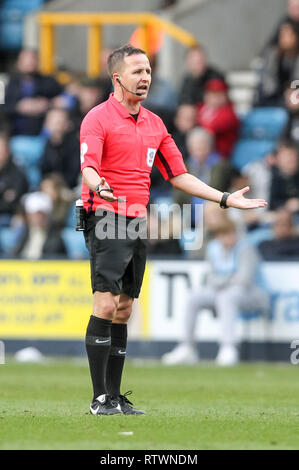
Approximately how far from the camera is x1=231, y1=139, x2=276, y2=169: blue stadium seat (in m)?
18.3

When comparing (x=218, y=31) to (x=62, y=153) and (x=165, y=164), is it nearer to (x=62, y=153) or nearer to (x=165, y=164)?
(x=62, y=153)

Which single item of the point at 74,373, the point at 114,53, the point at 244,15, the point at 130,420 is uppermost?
the point at 244,15

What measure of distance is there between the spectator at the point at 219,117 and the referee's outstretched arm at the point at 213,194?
9041 millimetres

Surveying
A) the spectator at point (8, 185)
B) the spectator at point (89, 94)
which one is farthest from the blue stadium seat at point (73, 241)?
the spectator at point (89, 94)

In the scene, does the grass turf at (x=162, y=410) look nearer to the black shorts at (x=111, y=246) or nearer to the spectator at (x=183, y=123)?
the black shorts at (x=111, y=246)

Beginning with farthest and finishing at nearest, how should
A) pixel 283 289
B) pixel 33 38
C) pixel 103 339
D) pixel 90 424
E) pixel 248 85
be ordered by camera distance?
1. pixel 33 38
2. pixel 248 85
3. pixel 283 289
4. pixel 103 339
5. pixel 90 424

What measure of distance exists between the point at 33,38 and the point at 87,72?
126 cm

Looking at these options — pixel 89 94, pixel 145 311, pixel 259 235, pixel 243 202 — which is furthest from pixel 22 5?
pixel 243 202

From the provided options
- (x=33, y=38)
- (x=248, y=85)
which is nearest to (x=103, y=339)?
(x=248, y=85)

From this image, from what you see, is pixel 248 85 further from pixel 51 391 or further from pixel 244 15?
pixel 51 391

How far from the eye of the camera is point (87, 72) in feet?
69.8

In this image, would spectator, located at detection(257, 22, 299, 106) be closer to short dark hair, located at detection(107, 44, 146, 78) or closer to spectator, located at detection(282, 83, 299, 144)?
spectator, located at detection(282, 83, 299, 144)

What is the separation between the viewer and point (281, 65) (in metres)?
17.7

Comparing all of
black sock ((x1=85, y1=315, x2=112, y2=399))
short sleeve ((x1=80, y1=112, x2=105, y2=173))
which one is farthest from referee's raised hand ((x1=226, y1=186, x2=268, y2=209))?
black sock ((x1=85, y1=315, x2=112, y2=399))
